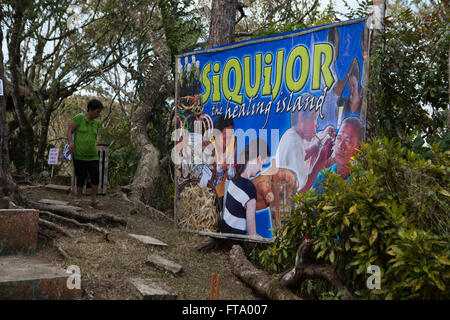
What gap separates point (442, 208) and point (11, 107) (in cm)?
1391

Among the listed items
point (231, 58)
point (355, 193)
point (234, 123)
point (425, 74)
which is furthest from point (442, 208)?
point (231, 58)

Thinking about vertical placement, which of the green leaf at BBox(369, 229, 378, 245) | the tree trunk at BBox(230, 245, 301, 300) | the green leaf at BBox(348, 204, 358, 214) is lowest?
the tree trunk at BBox(230, 245, 301, 300)

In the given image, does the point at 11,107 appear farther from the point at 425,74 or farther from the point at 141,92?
the point at 425,74

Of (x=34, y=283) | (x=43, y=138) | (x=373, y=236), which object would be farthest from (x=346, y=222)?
(x=43, y=138)

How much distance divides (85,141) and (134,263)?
2.97 m

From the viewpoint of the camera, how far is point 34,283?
368 cm

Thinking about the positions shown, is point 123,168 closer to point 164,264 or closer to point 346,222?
point 164,264

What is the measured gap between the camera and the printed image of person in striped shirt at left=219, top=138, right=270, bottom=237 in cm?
600

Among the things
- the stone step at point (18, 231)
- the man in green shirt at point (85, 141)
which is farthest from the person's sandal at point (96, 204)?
the stone step at point (18, 231)

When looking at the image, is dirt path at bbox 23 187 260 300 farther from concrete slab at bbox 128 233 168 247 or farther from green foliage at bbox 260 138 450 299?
green foliage at bbox 260 138 450 299

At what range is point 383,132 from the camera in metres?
5.09

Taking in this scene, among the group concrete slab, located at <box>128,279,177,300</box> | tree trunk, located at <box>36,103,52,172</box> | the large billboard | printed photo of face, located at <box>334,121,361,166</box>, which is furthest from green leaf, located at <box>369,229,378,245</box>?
tree trunk, located at <box>36,103,52,172</box>

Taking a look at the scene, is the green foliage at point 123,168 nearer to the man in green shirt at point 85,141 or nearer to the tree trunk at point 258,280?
the man in green shirt at point 85,141

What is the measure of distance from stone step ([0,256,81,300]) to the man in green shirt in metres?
3.25
